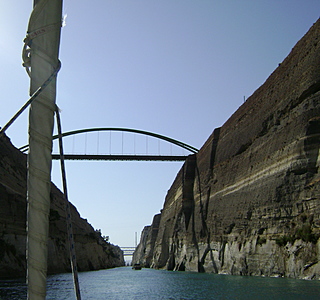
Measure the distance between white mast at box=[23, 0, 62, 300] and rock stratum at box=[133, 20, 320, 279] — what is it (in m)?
19.8

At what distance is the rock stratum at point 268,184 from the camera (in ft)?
78.8

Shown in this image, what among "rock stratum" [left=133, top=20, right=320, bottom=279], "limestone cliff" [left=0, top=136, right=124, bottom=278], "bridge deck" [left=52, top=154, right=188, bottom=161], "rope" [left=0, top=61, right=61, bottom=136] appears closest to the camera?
"rope" [left=0, top=61, right=61, bottom=136]

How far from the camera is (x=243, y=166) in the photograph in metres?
35.8

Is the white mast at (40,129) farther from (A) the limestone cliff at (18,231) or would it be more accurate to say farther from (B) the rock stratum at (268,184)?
(A) the limestone cliff at (18,231)

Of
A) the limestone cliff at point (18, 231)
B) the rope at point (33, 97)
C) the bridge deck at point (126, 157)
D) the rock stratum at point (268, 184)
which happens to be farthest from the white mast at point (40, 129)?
the bridge deck at point (126, 157)

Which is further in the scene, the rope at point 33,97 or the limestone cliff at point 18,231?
the limestone cliff at point 18,231

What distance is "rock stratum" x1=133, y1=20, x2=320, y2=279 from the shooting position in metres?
24.0

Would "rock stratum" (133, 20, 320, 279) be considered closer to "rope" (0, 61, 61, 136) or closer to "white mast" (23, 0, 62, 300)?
"white mast" (23, 0, 62, 300)

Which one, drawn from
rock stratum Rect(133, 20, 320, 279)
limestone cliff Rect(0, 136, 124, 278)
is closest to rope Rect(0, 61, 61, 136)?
rock stratum Rect(133, 20, 320, 279)

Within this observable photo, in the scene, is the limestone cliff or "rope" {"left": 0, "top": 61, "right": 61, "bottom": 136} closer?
"rope" {"left": 0, "top": 61, "right": 61, "bottom": 136}

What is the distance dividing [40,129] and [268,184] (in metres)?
27.1

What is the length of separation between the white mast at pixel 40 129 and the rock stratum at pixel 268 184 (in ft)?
65.0

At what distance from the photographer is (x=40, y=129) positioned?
341 cm

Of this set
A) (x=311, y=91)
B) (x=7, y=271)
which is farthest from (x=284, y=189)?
(x=7, y=271)
